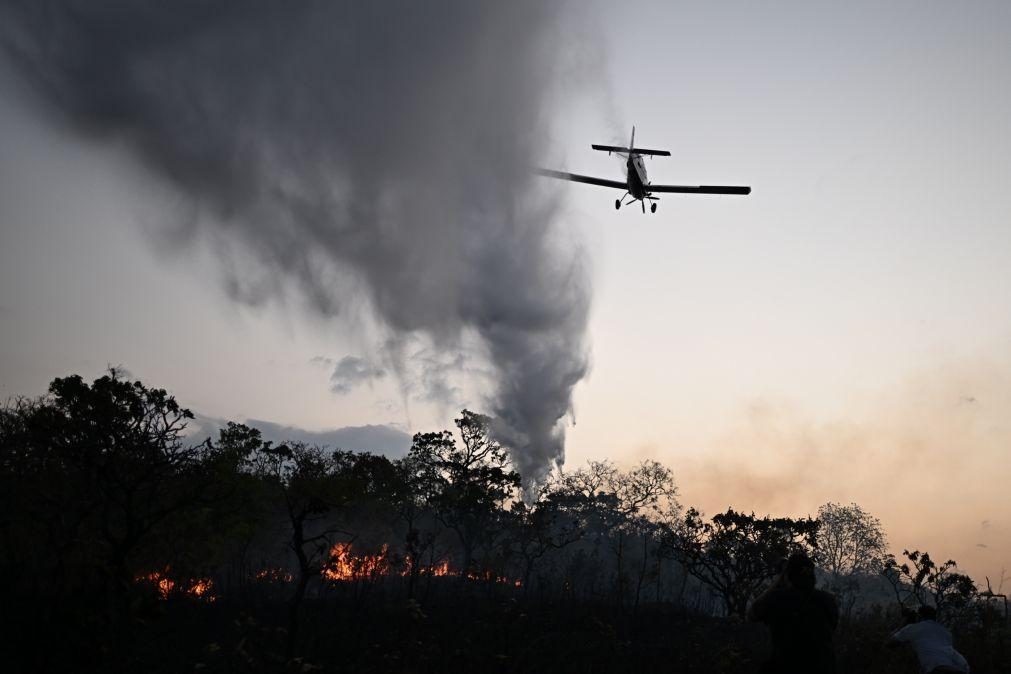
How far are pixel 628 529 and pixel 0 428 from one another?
87.7 meters

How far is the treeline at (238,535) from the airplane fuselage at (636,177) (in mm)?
17740

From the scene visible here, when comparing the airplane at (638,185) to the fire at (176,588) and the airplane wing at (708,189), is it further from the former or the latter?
the fire at (176,588)

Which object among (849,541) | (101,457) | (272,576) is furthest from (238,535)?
(849,541)

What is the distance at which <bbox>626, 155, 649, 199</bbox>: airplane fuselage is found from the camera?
3312 centimetres

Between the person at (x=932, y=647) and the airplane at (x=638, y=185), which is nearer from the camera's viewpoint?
the person at (x=932, y=647)

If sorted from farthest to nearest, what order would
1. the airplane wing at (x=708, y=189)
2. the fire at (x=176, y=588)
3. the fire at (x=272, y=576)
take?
the fire at (x=272, y=576) < the airplane wing at (x=708, y=189) < the fire at (x=176, y=588)

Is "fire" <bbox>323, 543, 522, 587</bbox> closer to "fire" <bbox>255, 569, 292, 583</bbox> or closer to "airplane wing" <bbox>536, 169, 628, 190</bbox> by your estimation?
"fire" <bbox>255, 569, 292, 583</bbox>

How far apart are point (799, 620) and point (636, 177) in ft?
96.7

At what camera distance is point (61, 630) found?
1145 centimetres

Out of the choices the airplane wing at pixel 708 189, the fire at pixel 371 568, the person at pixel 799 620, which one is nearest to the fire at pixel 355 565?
the fire at pixel 371 568

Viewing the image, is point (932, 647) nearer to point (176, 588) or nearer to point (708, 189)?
point (708, 189)

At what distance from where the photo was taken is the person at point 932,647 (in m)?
8.37

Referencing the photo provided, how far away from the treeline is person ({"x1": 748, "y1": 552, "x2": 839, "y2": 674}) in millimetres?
8291

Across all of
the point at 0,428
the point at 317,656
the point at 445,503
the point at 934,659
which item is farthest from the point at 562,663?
the point at 445,503
